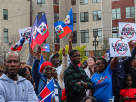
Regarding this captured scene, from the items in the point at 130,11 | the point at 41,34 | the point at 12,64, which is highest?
the point at 130,11

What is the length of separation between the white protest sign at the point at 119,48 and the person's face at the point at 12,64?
317 cm

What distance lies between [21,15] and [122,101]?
98.9 feet

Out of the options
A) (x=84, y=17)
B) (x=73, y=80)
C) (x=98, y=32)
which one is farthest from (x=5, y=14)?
(x=73, y=80)

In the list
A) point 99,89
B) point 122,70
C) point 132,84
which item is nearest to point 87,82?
point 99,89

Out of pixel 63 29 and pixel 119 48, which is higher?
pixel 63 29

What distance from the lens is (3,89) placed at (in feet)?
11.6

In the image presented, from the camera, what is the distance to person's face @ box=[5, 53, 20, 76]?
3711 mm

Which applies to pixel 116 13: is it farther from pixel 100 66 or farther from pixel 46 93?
pixel 46 93

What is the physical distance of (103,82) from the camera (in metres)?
6.07

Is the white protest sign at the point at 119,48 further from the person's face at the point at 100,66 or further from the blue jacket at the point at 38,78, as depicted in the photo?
the blue jacket at the point at 38,78

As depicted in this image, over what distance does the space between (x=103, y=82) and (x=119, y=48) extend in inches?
39.8

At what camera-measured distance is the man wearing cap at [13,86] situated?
3559 mm

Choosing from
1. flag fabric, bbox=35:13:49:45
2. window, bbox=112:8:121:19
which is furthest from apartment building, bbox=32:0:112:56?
flag fabric, bbox=35:13:49:45

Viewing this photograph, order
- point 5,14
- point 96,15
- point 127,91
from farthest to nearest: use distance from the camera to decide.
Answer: point 96,15 < point 5,14 < point 127,91
